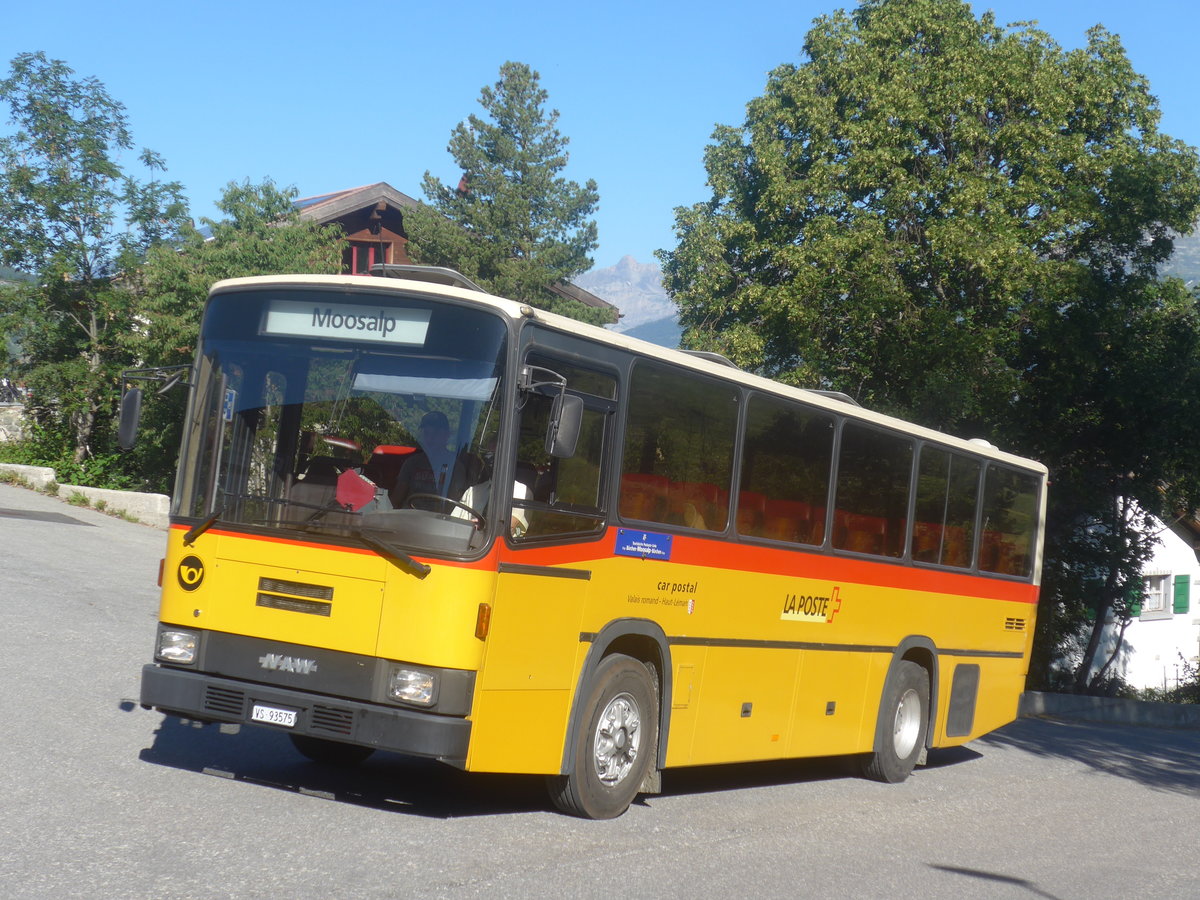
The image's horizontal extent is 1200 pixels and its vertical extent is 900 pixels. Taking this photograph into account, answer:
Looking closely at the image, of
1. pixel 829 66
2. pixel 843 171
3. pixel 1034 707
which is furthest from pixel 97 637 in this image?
pixel 829 66

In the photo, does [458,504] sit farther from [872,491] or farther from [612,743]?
[872,491]

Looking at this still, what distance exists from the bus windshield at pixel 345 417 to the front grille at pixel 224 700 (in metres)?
0.88

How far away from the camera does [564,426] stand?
670 centimetres

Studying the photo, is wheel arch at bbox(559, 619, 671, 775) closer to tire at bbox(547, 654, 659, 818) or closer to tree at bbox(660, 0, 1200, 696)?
tire at bbox(547, 654, 659, 818)

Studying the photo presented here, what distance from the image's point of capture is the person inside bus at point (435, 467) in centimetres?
680

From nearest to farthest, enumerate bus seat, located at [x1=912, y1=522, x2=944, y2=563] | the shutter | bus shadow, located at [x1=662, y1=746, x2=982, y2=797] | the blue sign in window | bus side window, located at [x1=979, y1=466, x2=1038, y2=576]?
1. the blue sign in window
2. bus shadow, located at [x1=662, y1=746, x2=982, y2=797]
3. bus seat, located at [x1=912, y1=522, x2=944, y2=563]
4. bus side window, located at [x1=979, y1=466, x2=1038, y2=576]
5. the shutter

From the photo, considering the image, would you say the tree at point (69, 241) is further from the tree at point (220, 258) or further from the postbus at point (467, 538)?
the postbus at point (467, 538)

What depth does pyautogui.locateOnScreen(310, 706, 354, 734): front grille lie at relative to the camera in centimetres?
669

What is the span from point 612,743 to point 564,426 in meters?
2.09

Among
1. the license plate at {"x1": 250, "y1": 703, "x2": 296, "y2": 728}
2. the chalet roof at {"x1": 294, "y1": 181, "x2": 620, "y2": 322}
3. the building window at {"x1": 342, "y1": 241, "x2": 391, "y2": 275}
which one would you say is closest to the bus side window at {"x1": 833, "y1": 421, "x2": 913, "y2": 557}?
the license plate at {"x1": 250, "y1": 703, "x2": 296, "y2": 728}

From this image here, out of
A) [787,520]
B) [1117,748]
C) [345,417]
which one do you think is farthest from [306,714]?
[1117,748]

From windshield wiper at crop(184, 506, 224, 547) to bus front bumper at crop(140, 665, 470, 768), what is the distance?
691 millimetres

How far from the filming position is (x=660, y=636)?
8094mm

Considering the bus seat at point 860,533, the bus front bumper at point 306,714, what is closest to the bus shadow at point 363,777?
the bus front bumper at point 306,714
